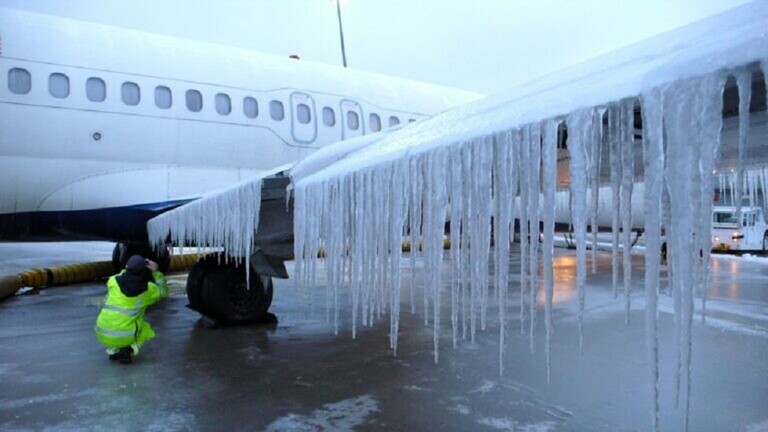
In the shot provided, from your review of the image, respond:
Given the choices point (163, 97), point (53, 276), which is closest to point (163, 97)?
point (163, 97)

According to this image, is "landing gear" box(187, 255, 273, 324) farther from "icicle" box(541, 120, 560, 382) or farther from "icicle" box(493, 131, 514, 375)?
"icicle" box(541, 120, 560, 382)

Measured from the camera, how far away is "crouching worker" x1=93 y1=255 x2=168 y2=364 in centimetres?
519

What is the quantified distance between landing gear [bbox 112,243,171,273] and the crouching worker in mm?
5808

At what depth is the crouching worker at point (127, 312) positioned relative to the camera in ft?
17.0

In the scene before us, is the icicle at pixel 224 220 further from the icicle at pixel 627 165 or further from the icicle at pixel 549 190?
the icicle at pixel 627 165

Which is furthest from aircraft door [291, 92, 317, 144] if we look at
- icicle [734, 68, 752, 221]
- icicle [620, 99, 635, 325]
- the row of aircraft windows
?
icicle [734, 68, 752, 221]

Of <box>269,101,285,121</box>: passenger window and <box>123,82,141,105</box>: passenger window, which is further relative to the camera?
<box>269,101,285,121</box>: passenger window

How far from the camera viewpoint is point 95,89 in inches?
281

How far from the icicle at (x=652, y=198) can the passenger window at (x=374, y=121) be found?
8312 mm

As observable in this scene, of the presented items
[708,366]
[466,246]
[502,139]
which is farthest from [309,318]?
[502,139]

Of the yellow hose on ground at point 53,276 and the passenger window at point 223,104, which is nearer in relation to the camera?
the passenger window at point 223,104

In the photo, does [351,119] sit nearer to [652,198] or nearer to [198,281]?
[198,281]

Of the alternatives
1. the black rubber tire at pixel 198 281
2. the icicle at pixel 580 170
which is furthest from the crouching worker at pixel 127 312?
the icicle at pixel 580 170

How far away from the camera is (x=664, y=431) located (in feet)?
11.3
